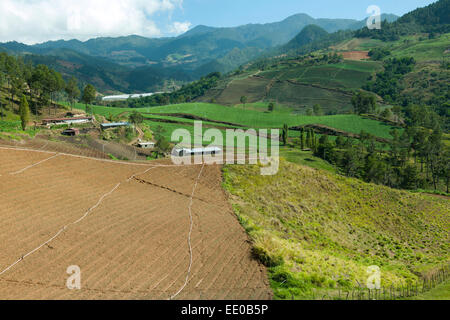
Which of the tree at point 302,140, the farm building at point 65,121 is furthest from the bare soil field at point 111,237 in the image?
the tree at point 302,140

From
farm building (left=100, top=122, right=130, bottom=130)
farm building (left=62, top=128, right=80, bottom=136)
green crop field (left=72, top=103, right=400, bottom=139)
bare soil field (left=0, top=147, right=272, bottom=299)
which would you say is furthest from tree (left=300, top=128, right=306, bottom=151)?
bare soil field (left=0, top=147, right=272, bottom=299)

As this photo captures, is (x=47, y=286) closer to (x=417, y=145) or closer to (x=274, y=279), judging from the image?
(x=274, y=279)

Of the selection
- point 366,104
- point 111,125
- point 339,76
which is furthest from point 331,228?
point 339,76

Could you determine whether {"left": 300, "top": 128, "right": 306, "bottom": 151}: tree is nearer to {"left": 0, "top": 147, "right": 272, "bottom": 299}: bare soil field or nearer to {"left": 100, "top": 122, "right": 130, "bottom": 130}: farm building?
{"left": 100, "top": 122, "right": 130, "bottom": 130}: farm building

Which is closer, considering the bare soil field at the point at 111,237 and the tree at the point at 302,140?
the bare soil field at the point at 111,237

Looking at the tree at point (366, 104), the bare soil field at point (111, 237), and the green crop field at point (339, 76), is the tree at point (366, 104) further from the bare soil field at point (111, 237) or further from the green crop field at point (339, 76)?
the bare soil field at point (111, 237)
